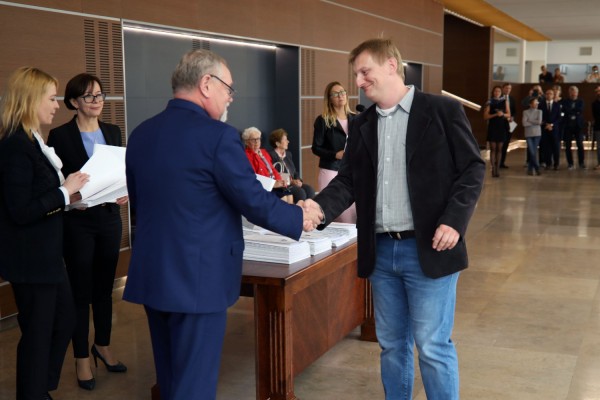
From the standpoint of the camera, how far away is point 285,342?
11.7 ft

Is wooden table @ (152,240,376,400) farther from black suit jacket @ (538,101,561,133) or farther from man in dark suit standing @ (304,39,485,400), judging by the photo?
black suit jacket @ (538,101,561,133)

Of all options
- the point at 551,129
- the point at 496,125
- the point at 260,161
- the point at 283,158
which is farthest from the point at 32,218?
the point at 551,129

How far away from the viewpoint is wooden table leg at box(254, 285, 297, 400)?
11.5 ft

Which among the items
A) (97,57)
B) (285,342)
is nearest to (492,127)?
(97,57)

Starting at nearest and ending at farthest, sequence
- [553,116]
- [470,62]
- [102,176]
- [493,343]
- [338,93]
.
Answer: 1. [102,176]
2. [493,343]
3. [338,93]
4. [553,116]
5. [470,62]

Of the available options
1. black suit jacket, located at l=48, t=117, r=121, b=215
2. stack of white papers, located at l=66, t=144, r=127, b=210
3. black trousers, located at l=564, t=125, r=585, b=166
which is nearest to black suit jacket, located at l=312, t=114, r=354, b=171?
black suit jacket, located at l=48, t=117, r=121, b=215

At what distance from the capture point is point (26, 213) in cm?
324

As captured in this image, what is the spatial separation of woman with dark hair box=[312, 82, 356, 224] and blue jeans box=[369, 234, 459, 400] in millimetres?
3420

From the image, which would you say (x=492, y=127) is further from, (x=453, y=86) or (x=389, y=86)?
(x=389, y=86)

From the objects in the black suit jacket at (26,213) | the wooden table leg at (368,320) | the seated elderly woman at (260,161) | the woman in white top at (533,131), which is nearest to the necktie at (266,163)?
the seated elderly woman at (260,161)

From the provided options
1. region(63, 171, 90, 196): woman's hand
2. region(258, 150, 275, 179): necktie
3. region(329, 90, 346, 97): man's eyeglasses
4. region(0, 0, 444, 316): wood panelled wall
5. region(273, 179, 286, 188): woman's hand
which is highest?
region(0, 0, 444, 316): wood panelled wall

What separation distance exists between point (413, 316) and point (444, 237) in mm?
422

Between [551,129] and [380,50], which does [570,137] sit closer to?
[551,129]

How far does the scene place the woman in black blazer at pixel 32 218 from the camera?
3.27 m
